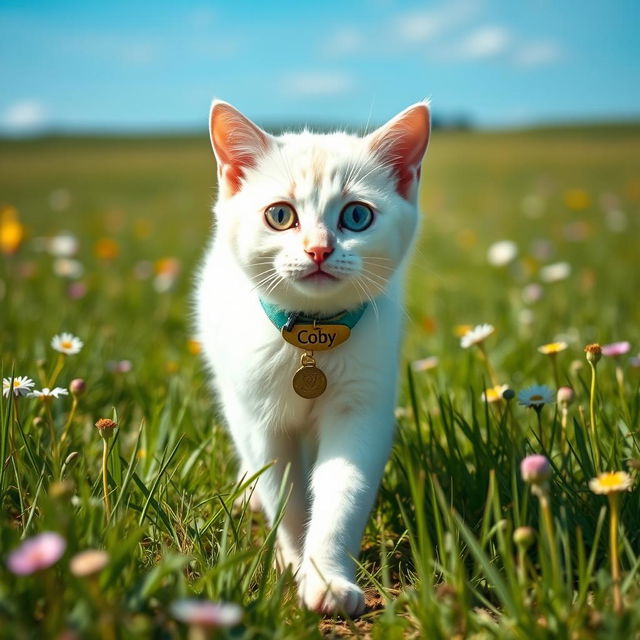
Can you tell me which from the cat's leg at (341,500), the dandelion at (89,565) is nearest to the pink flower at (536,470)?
the cat's leg at (341,500)

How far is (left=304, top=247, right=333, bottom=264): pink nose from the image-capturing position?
1528mm

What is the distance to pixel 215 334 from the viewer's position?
1.97 metres

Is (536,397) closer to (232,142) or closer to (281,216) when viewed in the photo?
(281,216)

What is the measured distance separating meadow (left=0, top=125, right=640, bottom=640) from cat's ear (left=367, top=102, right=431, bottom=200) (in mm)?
372

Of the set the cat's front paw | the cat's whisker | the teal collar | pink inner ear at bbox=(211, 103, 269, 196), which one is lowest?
the cat's front paw

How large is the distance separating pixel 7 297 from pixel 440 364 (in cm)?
224

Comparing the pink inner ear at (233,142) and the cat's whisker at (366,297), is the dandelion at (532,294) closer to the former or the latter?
the cat's whisker at (366,297)

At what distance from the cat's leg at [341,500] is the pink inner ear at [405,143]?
0.57m

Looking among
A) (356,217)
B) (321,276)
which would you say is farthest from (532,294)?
(321,276)

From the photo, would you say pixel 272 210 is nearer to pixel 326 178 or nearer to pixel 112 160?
pixel 326 178

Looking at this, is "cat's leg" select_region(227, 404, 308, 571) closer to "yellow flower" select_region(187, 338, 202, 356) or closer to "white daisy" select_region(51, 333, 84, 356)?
"white daisy" select_region(51, 333, 84, 356)

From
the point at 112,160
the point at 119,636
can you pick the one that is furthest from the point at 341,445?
the point at 112,160

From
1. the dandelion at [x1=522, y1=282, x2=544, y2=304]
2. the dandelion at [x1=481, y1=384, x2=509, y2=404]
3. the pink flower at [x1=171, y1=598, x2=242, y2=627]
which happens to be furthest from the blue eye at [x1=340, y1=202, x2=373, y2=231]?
the dandelion at [x1=522, y1=282, x2=544, y2=304]

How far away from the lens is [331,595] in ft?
4.44
